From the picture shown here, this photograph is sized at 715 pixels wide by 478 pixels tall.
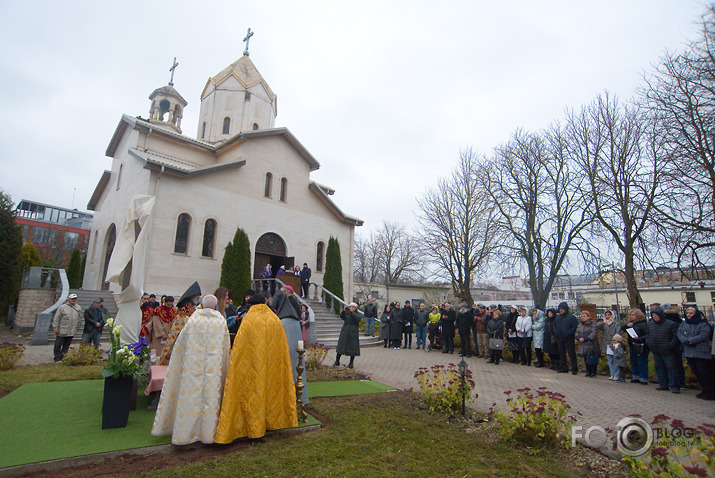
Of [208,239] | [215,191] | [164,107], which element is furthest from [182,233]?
[164,107]

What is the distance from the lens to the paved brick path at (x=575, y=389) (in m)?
6.64

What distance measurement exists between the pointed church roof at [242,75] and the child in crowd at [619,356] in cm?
2599

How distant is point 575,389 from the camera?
342 inches

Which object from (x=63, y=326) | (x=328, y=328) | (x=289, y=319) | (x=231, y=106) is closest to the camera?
(x=289, y=319)

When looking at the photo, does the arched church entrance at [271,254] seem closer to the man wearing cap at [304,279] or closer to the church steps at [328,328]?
the man wearing cap at [304,279]

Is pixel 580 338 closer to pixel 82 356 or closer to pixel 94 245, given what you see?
pixel 82 356

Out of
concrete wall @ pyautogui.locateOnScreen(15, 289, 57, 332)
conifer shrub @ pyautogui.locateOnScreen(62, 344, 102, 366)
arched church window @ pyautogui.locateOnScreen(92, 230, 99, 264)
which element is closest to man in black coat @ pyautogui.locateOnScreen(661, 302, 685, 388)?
conifer shrub @ pyautogui.locateOnScreen(62, 344, 102, 366)

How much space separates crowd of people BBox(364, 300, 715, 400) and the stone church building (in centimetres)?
887

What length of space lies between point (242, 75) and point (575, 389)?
89.9 feet

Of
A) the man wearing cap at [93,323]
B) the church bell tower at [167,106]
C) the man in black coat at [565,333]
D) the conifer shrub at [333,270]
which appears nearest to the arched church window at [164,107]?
the church bell tower at [167,106]

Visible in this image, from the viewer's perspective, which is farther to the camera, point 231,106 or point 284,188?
point 231,106

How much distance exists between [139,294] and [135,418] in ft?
6.57

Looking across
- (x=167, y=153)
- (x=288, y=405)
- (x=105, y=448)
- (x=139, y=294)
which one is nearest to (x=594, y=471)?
(x=288, y=405)

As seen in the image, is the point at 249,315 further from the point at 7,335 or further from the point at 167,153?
the point at 167,153
